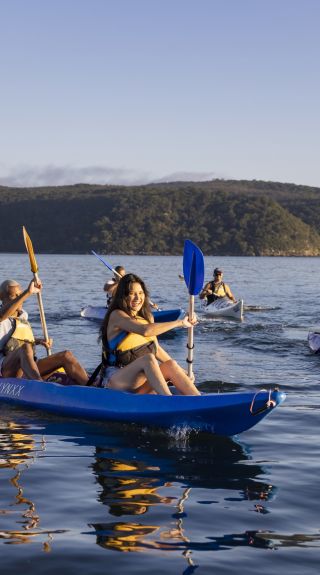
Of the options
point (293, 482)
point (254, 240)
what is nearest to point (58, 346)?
point (293, 482)

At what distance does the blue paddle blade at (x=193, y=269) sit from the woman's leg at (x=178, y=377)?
0.83 m

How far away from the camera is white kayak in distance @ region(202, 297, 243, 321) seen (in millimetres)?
21548

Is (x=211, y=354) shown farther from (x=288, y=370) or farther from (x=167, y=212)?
(x=167, y=212)

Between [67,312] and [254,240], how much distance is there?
3879 inches

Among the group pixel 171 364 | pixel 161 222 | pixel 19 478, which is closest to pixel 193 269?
pixel 171 364

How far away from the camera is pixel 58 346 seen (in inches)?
632

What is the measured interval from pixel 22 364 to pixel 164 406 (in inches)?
90.3

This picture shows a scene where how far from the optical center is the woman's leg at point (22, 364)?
29.6 feet

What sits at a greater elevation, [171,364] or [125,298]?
[125,298]

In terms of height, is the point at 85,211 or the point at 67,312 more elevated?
the point at 85,211

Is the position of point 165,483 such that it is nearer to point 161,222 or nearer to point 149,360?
point 149,360

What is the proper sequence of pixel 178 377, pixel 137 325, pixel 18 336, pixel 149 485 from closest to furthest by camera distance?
1. pixel 149 485
2. pixel 137 325
3. pixel 178 377
4. pixel 18 336

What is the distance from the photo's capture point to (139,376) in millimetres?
7691

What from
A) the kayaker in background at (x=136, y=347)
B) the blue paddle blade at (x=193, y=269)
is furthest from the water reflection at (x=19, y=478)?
the blue paddle blade at (x=193, y=269)
